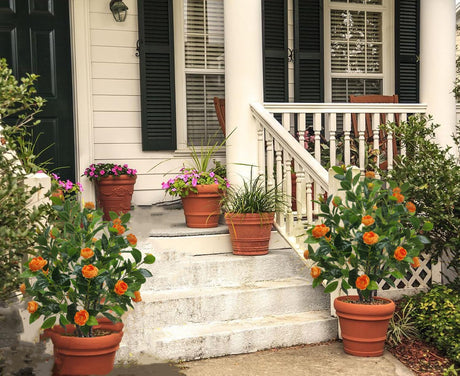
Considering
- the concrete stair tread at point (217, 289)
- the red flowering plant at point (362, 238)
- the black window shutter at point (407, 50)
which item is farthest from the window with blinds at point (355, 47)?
the red flowering plant at point (362, 238)

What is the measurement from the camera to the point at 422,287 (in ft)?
14.9

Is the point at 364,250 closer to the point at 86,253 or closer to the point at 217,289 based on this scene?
the point at 217,289

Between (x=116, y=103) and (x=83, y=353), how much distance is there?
3.35 m

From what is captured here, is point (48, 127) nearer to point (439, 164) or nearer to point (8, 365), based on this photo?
point (8, 365)

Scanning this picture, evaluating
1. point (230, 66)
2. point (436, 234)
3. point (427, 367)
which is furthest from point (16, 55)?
point (427, 367)

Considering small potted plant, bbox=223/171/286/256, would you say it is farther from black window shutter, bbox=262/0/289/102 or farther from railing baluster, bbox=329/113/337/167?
black window shutter, bbox=262/0/289/102

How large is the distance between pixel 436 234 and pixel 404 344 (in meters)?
0.79

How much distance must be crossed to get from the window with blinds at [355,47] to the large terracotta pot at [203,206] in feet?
8.91

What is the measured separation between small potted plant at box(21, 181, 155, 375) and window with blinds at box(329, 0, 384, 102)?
4.28m

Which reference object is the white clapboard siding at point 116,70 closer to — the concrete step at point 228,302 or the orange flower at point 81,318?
the concrete step at point 228,302

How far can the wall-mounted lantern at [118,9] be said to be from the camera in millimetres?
5703

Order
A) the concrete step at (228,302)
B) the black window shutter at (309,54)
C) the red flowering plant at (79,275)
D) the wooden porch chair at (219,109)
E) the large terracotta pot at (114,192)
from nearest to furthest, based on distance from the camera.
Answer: the red flowering plant at (79,275) → the concrete step at (228,302) → the large terracotta pot at (114,192) → the wooden porch chair at (219,109) → the black window shutter at (309,54)

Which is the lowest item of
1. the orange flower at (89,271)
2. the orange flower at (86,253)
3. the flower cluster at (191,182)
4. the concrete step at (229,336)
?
the concrete step at (229,336)

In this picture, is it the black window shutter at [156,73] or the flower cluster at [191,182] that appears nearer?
the flower cluster at [191,182]
